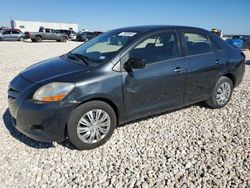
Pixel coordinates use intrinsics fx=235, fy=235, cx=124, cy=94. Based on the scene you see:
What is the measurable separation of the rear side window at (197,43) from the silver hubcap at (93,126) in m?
1.96

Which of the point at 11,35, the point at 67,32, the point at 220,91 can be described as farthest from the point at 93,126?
the point at 67,32

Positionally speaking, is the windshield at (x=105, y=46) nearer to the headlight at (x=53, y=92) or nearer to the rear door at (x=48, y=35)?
the headlight at (x=53, y=92)

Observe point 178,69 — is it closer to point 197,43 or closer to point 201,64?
point 201,64

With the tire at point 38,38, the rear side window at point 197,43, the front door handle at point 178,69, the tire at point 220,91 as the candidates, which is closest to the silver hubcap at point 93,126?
the front door handle at point 178,69

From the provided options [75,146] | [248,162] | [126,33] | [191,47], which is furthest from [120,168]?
[191,47]

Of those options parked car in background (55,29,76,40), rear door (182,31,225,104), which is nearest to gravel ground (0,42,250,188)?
rear door (182,31,225,104)

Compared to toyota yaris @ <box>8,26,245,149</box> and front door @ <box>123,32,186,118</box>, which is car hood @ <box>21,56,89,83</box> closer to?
toyota yaris @ <box>8,26,245,149</box>

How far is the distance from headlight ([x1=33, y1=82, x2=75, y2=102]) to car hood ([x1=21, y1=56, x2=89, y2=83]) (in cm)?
21

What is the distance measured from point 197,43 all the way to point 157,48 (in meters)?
0.98

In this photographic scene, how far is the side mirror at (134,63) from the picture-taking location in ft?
11.0

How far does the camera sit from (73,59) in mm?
3855

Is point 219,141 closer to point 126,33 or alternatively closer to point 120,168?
point 120,168

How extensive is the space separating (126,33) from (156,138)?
5.96ft

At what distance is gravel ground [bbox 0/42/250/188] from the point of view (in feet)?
9.02
